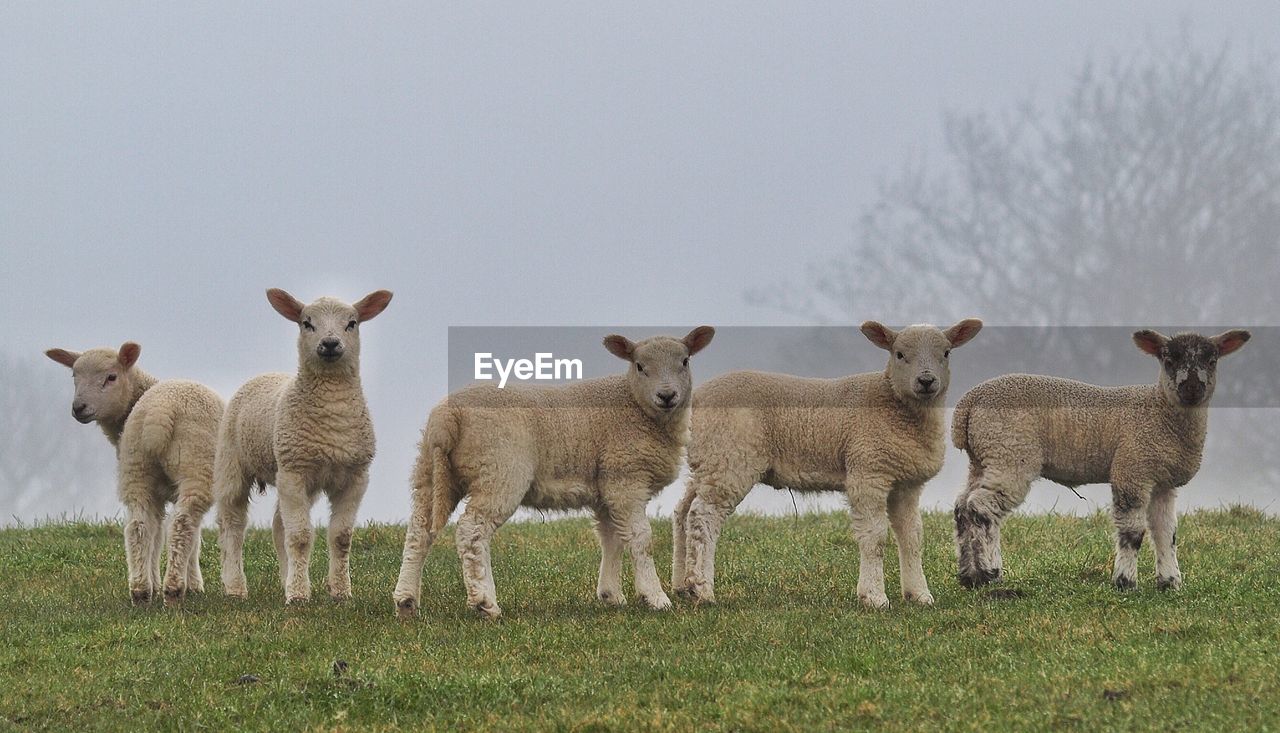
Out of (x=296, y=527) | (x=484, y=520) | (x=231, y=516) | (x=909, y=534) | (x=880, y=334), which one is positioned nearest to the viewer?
(x=484, y=520)

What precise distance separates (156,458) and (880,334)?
760 centimetres

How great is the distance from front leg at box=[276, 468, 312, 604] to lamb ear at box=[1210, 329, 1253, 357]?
914cm

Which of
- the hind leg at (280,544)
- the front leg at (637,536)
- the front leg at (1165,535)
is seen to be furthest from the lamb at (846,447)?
the hind leg at (280,544)

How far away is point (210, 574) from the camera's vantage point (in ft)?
58.4

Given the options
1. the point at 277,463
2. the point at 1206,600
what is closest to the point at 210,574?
the point at 277,463

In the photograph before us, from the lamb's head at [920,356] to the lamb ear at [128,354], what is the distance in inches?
319

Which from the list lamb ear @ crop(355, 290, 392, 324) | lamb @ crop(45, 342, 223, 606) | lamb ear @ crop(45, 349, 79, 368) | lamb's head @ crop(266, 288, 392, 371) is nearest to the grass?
lamb @ crop(45, 342, 223, 606)

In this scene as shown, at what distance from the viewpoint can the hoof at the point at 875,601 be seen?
13.1 meters

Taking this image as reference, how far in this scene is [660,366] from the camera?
13250 millimetres

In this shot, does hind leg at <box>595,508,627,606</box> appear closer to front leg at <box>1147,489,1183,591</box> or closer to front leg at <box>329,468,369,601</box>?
front leg at <box>329,468,369,601</box>

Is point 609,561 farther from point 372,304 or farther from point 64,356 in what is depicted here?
point 64,356

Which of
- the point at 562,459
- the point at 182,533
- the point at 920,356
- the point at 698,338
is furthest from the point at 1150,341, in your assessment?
the point at 182,533

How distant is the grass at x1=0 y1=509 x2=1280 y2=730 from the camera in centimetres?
959

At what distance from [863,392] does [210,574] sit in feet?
28.8
